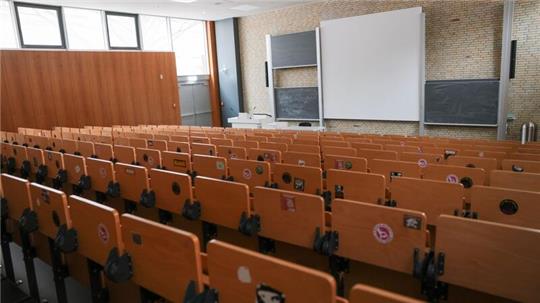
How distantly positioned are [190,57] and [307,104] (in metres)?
4.99

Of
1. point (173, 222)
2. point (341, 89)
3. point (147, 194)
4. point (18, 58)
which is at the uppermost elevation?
point (18, 58)

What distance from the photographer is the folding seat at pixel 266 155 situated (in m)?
4.13

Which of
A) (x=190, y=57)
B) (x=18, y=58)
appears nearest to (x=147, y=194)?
(x=18, y=58)

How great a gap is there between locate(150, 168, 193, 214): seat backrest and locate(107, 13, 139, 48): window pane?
33.3ft

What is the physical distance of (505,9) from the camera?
8.33 m

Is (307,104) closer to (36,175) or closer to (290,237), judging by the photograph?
(36,175)

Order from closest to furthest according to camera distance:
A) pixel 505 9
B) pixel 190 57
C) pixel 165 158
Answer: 1. pixel 165 158
2. pixel 505 9
3. pixel 190 57

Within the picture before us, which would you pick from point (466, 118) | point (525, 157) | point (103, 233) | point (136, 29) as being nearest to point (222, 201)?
point (103, 233)

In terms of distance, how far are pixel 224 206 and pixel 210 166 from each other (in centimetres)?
111

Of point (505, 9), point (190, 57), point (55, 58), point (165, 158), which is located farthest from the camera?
point (190, 57)

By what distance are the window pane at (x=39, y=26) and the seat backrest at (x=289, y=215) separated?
1034 cm

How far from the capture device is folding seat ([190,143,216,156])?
4.51 metres

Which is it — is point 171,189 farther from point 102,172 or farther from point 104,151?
point 104,151

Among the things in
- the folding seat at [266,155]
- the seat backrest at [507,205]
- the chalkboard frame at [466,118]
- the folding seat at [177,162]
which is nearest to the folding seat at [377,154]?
the folding seat at [266,155]
